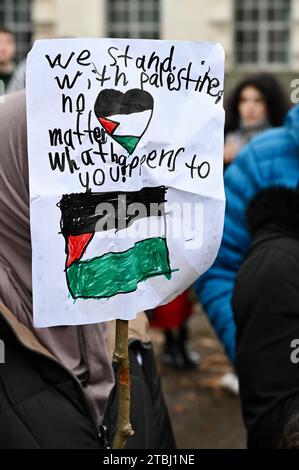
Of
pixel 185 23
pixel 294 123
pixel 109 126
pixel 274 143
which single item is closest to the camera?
pixel 109 126

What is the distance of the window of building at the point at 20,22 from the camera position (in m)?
13.7

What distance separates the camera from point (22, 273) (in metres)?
1.67

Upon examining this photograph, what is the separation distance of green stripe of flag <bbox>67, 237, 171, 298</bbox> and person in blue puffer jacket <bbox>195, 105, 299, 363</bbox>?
3.80 feet

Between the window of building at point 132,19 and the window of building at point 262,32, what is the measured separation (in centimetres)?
146

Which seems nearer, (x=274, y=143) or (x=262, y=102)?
(x=274, y=143)

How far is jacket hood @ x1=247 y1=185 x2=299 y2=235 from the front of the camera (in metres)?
2.15

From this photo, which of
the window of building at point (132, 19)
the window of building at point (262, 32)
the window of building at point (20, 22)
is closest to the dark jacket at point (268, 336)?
the window of building at point (262, 32)

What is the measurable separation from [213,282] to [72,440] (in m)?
1.32

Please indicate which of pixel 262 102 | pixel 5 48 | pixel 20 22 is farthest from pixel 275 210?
pixel 20 22

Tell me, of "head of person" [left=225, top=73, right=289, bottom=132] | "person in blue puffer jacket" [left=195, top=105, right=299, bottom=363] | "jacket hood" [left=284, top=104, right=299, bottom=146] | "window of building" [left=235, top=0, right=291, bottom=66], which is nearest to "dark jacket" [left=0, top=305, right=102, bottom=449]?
"person in blue puffer jacket" [left=195, top=105, right=299, bottom=363]

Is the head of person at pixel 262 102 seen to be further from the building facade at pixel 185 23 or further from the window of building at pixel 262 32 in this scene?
the window of building at pixel 262 32

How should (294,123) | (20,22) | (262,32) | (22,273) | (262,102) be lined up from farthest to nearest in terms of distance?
(20,22)
(262,32)
(262,102)
(294,123)
(22,273)

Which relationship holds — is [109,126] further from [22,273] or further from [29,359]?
[29,359]

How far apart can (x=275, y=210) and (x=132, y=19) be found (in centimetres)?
1212
